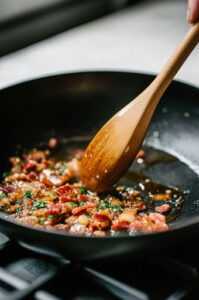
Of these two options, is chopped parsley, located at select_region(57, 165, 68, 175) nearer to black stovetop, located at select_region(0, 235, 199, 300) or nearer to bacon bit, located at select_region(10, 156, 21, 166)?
bacon bit, located at select_region(10, 156, 21, 166)

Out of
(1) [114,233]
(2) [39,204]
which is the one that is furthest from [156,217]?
(2) [39,204]

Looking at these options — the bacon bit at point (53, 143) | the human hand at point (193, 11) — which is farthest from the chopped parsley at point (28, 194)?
the human hand at point (193, 11)

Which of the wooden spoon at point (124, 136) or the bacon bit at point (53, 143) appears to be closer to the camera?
the wooden spoon at point (124, 136)

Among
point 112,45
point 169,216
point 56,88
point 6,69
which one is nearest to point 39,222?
point 169,216

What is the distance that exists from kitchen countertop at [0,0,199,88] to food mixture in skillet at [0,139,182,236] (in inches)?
29.4

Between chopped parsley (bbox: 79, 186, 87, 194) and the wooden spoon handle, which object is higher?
the wooden spoon handle

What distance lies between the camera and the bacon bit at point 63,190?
4.61 ft

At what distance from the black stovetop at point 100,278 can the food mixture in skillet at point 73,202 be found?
0.40 feet

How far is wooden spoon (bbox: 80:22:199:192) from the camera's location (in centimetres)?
136

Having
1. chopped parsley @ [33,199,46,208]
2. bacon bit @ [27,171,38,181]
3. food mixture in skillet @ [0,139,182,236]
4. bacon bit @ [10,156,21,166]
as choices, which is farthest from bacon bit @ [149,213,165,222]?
bacon bit @ [10,156,21,166]

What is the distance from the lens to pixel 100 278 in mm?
1041

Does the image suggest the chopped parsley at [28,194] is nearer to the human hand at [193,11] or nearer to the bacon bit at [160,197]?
the bacon bit at [160,197]

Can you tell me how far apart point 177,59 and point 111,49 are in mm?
1397

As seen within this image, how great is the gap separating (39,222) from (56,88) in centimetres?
72
